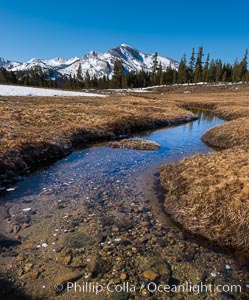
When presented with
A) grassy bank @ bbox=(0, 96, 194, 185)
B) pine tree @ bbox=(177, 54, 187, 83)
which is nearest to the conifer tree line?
pine tree @ bbox=(177, 54, 187, 83)

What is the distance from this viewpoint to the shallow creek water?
5.59 meters

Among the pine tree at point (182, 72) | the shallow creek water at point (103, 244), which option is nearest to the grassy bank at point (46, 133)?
the shallow creek water at point (103, 244)

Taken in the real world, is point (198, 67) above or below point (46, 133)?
above

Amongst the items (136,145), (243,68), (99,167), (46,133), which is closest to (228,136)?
(136,145)

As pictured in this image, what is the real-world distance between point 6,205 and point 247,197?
31.0 ft

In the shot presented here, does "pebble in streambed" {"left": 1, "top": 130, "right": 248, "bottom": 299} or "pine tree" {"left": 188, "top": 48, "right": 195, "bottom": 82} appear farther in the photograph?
"pine tree" {"left": 188, "top": 48, "right": 195, "bottom": 82}

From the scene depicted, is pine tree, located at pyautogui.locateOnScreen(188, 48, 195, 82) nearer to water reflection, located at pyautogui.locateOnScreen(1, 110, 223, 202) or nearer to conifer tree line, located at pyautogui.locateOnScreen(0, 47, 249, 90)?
conifer tree line, located at pyautogui.locateOnScreen(0, 47, 249, 90)

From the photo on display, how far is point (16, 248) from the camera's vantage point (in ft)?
21.8

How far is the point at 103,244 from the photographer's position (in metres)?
7.02

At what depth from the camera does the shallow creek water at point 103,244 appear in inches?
220

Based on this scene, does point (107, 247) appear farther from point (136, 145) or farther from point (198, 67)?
point (198, 67)

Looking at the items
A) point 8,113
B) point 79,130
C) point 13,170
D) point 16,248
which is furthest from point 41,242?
point 8,113

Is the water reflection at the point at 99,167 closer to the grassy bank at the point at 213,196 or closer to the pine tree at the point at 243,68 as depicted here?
the grassy bank at the point at 213,196

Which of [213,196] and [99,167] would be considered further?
[99,167]
